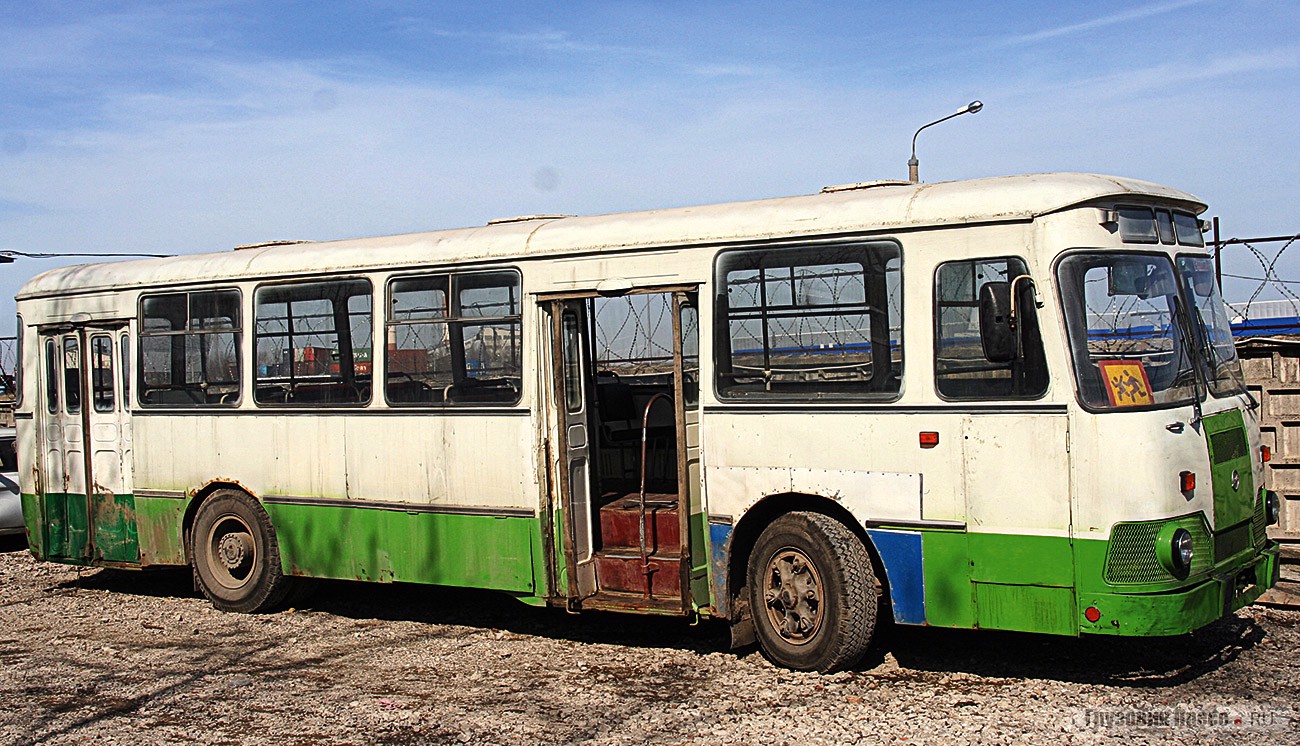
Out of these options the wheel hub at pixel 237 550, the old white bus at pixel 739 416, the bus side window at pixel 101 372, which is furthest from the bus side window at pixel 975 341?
the bus side window at pixel 101 372

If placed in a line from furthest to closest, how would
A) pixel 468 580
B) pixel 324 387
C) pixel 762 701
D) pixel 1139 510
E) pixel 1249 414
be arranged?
1. pixel 324 387
2. pixel 468 580
3. pixel 1249 414
4. pixel 762 701
5. pixel 1139 510

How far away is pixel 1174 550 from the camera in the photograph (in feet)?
23.2

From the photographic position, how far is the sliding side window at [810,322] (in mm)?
7875

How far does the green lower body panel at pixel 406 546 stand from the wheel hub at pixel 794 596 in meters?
1.80

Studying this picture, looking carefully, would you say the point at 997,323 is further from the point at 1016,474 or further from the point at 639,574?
the point at 639,574

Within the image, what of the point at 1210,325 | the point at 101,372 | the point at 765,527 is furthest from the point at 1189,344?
the point at 101,372

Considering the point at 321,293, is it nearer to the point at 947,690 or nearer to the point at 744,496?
the point at 744,496

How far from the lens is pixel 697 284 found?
28.2 feet

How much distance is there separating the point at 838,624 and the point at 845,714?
0.82 meters

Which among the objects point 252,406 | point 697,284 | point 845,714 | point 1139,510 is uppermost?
point 697,284

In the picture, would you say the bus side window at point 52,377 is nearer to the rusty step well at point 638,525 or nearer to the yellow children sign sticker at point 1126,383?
the rusty step well at point 638,525

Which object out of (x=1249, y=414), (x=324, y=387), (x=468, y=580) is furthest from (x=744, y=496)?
(x=324, y=387)

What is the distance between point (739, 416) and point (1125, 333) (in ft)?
7.74

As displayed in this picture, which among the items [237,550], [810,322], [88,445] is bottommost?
[237,550]
